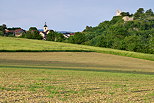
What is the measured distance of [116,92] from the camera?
16484 millimetres

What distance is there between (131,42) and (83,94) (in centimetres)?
10503

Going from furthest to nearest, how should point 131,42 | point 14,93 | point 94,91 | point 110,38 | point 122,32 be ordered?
point 122,32 < point 110,38 < point 131,42 < point 94,91 < point 14,93

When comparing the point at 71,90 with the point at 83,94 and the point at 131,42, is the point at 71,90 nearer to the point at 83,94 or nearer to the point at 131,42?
the point at 83,94

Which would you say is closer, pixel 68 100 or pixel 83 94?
pixel 68 100

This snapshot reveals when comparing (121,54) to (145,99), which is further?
(121,54)

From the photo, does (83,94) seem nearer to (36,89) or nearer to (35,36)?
(36,89)

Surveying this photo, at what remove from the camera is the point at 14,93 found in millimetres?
14344

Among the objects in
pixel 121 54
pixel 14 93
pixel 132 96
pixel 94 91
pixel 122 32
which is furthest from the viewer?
pixel 122 32

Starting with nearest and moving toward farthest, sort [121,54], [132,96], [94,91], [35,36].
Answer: [132,96], [94,91], [121,54], [35,36]

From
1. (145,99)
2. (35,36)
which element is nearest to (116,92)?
(145,99)

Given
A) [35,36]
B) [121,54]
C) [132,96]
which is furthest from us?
[35,36]

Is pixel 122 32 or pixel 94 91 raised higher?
pixel 122 32

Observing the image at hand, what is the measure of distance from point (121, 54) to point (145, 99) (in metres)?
55.6

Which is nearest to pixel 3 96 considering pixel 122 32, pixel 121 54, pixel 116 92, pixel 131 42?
pixel 116 92
